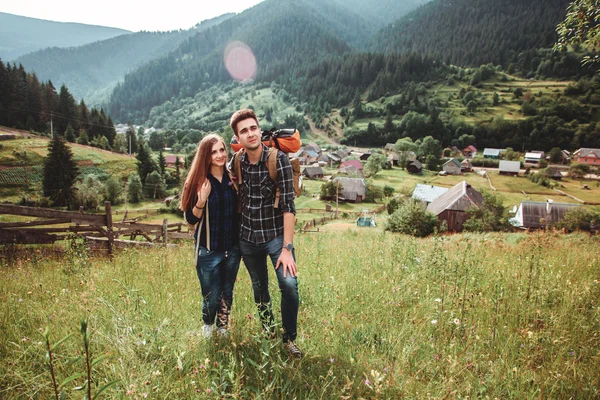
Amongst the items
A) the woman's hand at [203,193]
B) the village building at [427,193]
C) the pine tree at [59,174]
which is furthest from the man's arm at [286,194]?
the pine tree at [59,174]

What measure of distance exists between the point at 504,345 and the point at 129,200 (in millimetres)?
59893

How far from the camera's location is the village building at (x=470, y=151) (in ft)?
355

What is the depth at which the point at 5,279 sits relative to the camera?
4406 millimetres

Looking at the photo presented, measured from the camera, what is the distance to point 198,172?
3.04 m

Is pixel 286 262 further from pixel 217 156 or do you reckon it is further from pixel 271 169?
pixel 217 156

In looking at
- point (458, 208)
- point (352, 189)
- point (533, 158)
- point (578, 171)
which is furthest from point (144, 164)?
point (533, 158)

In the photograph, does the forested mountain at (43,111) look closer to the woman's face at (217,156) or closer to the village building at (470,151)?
the woman's face at (217,156)

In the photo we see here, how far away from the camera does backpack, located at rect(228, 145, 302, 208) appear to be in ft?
9.25

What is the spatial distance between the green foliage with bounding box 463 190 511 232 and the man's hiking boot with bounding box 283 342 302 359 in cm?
3144

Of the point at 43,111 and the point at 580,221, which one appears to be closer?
the point at 580,221

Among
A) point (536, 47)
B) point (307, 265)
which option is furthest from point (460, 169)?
point (536, 47)

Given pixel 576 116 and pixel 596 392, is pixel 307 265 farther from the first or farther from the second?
pixel 576 116

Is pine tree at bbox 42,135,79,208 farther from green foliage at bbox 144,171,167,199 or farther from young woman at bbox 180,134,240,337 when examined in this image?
young woman at bbox 180,134,240,337

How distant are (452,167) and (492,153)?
96.9ft
